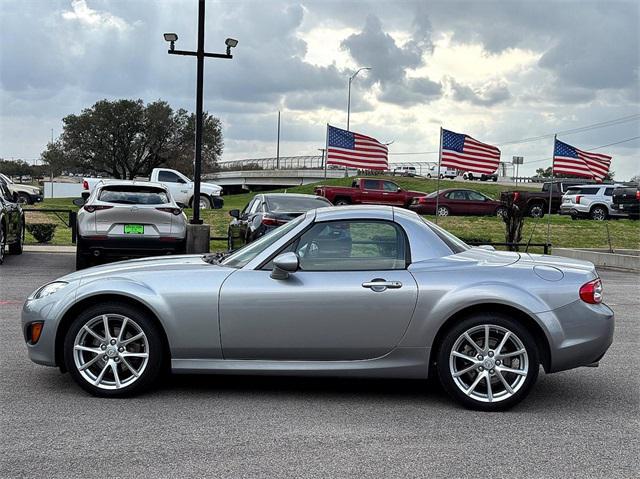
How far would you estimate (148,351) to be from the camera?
17.2ft

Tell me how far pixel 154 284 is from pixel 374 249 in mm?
1679

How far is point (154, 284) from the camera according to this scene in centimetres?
534

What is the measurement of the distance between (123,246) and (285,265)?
24.8ft

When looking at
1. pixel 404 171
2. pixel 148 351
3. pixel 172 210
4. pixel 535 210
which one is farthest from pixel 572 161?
pixel 404 171

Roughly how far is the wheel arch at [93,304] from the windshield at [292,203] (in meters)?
7.41

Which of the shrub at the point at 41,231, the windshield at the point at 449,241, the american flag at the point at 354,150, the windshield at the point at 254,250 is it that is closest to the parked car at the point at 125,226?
the windshield at the point at 254,250

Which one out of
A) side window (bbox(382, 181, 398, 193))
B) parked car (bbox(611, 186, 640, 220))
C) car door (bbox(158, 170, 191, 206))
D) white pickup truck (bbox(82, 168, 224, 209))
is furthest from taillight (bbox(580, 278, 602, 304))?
side window (bbox(382, 181, 398, 193))

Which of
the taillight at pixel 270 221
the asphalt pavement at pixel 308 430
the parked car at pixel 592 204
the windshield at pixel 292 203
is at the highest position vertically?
the parked car at pixel 592 204

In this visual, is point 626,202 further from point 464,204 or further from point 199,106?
point 199,106

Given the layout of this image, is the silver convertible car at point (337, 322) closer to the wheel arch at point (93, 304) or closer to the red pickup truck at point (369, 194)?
the wheel arch at point (93, 304)

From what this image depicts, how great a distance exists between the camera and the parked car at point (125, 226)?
1202 cm

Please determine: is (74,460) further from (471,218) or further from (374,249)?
(471,218)

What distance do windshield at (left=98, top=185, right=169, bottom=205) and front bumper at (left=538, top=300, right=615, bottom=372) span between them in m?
8.76

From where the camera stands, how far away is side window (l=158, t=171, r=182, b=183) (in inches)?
1188
